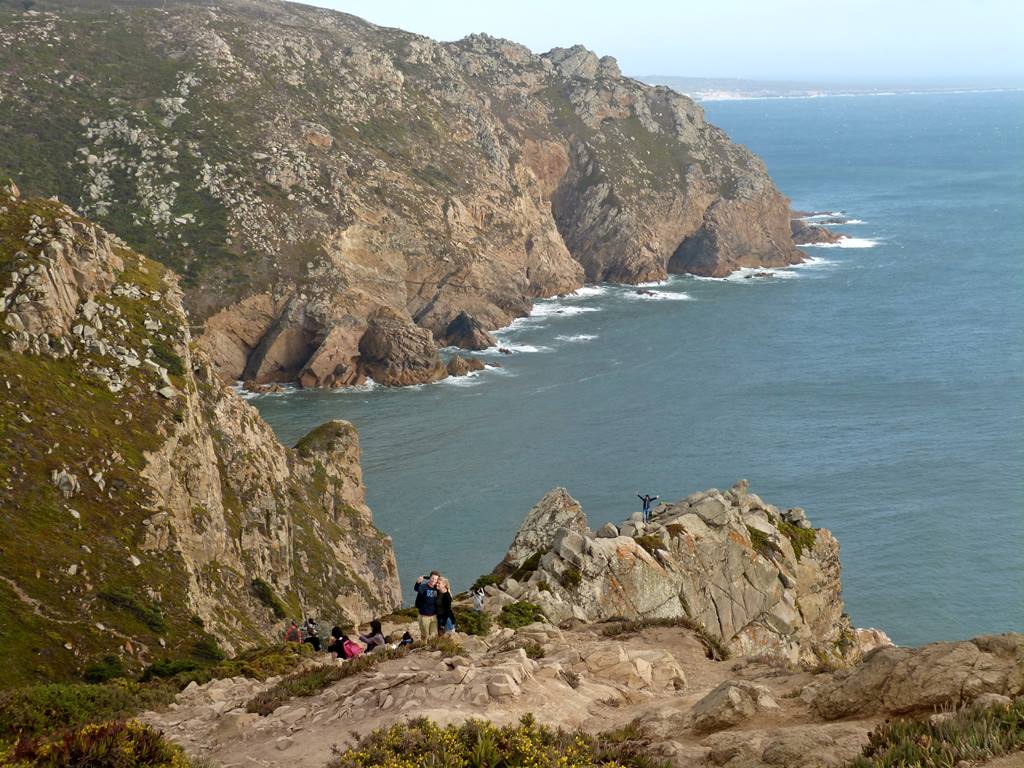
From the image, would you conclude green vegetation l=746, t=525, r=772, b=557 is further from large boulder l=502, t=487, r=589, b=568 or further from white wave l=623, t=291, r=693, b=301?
white wave l=623, t=291, r=693, b=301

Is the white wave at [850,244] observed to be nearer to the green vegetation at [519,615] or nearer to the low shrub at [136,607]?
the green vegetation at [519,615]

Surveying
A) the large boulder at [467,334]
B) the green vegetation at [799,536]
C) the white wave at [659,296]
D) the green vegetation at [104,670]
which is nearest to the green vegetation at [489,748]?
the green vegetation at [104,670]

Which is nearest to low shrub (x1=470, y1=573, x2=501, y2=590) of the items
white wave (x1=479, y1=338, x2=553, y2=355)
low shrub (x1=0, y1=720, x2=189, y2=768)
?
low shrub (x1=0, y1=720, x2=189, y2=768)

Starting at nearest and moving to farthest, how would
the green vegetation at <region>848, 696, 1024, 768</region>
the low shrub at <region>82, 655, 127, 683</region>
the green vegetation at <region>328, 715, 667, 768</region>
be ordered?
the green vegetation at <region>848, 696, 1024, 768</region> < the green vegetation at <region>328, 715, 667, 768</region> < the low shrub at <region>82, 655, 127, 683</region>

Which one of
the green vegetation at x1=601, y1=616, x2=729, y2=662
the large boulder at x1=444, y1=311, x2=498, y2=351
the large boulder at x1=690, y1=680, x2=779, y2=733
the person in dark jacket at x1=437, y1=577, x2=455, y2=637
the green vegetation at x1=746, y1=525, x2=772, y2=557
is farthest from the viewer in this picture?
the large boulder at x1=444, y1=311, x2=498, y2=351

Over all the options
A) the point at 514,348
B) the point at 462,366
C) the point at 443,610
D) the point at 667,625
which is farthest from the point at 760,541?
the point at 514,348

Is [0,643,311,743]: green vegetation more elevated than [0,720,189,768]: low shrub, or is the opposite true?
[0,720,189,768]: low shrub
